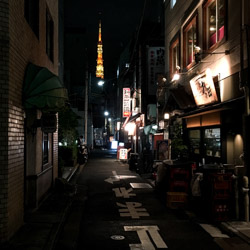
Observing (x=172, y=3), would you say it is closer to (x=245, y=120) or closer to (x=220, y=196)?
(x=245, y=120)

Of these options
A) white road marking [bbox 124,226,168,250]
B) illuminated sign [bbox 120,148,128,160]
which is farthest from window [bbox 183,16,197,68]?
illuminated sign [bbox 120,148,128,160]

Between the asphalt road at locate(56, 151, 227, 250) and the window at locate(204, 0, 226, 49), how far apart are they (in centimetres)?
704

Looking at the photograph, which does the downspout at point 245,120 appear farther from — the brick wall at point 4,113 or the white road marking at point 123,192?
the brick wall at point 4,113

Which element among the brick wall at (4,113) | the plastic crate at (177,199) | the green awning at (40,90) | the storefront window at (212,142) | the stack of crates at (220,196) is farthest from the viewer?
the storefront window at (212,142)

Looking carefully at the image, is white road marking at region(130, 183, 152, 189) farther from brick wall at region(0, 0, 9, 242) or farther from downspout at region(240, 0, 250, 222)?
brick wall at region(0, 0, 9, 242)

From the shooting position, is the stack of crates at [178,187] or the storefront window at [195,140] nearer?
the stack of crates at [178,187]

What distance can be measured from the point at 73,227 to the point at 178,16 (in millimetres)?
13782

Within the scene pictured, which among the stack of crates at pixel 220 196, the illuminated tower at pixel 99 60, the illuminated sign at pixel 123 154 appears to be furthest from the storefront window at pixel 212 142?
the illuminated tower at pixel 99 60

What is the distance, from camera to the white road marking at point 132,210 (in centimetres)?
1009

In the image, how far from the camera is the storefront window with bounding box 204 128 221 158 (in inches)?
481

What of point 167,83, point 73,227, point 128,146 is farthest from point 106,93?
point 73,227

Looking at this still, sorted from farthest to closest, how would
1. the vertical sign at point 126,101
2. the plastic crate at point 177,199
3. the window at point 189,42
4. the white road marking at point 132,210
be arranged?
the vertical sign at point 126,101, the window at point 189,42, the plastic crate at point 177,199, the white road marking at point 132,210

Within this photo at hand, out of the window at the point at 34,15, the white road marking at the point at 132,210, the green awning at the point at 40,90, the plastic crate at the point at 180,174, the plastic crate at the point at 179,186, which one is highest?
the window at the point at 34,15

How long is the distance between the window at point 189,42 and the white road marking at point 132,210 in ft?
25.7
